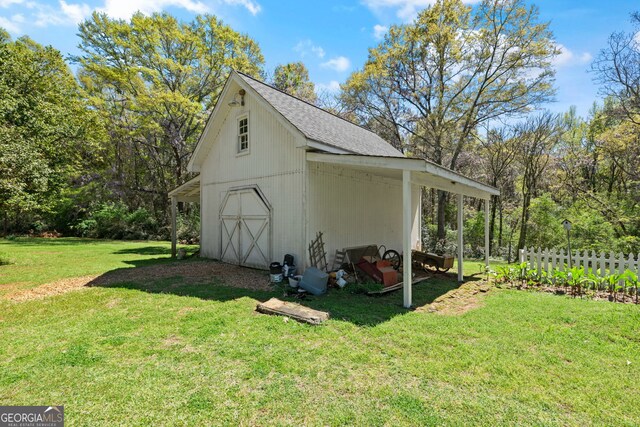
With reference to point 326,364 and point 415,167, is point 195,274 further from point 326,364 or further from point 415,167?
point 415,167

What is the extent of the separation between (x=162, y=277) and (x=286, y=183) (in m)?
4.38

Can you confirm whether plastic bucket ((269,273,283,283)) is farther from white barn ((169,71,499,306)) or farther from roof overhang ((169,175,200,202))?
roof overhang ((169,175,200,202))

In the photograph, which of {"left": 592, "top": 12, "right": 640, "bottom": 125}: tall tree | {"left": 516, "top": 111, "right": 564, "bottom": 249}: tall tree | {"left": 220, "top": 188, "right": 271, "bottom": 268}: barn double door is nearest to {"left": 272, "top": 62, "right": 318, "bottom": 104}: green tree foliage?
{"left": 516, "top": 111, "right": 564, "bottom": 249}: tall tree

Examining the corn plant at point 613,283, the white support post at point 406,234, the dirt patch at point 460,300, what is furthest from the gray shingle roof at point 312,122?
the corn plant at point 613,283

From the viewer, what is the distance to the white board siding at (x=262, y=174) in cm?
860

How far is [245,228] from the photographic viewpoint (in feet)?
33.7

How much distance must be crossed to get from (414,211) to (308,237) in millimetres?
6177

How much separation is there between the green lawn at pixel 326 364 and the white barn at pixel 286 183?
3.16m

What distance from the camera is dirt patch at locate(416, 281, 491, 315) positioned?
5.88m

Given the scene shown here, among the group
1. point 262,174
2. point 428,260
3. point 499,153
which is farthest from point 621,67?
point 262,174

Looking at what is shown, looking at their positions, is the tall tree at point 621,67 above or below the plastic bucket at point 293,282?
above

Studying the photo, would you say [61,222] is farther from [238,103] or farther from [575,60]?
[575,60]

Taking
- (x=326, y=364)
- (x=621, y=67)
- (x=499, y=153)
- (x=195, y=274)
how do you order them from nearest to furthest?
(x=326, y=364) → (x=195, y=274) → (x=621, y=67) → (x=499, y=153)

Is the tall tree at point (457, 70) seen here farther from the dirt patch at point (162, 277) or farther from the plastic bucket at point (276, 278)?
the dirt patch at point (162, 277)
